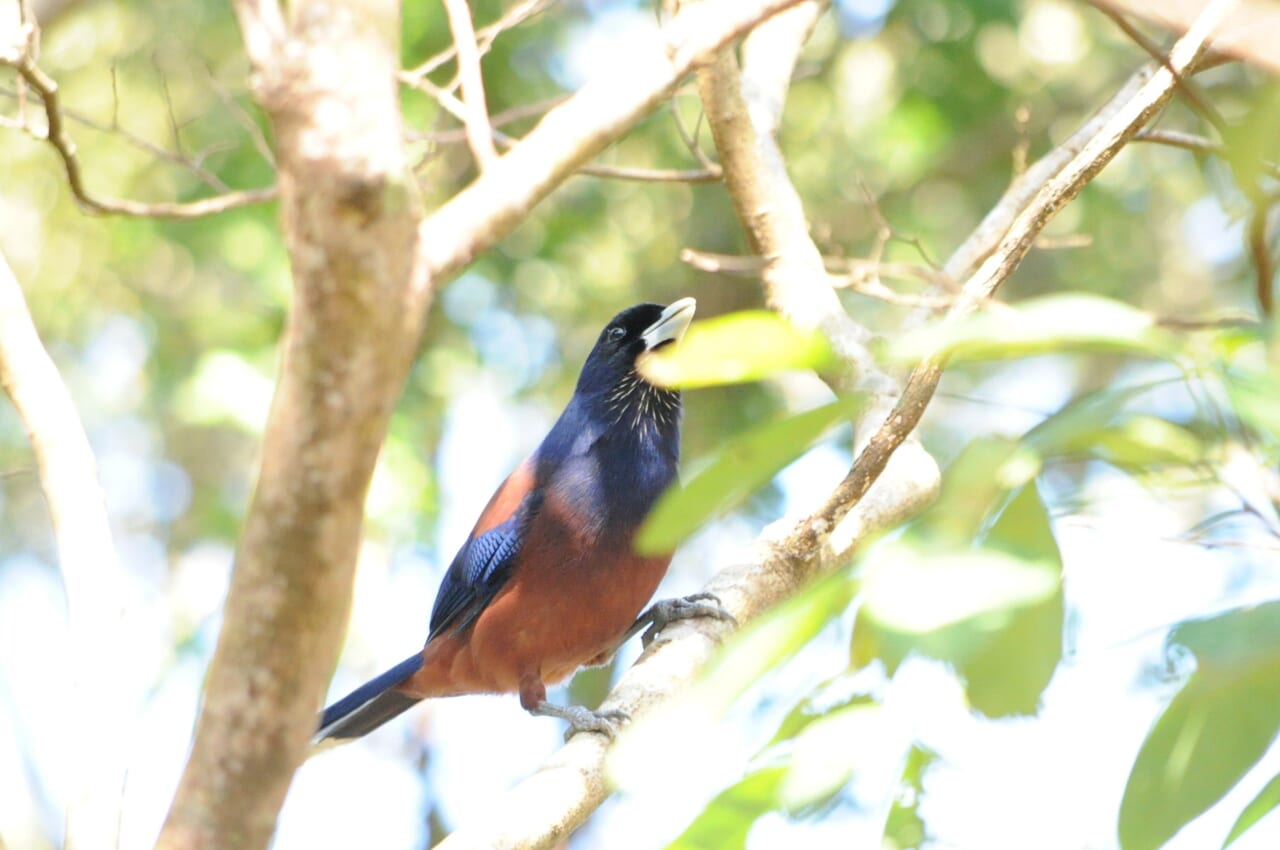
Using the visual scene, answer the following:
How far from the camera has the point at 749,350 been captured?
86 centimetres

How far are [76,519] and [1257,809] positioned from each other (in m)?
2.33

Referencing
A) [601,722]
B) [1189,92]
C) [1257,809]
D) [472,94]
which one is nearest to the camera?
[1257,809]

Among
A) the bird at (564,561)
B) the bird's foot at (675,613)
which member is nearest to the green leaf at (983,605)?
the bird's foot at (675,613)

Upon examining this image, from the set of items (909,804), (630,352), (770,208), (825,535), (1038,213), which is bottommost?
(909,804)

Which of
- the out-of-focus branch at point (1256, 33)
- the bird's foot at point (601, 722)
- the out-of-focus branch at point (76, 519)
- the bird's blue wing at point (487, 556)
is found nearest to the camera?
the out-of-focus branch at point (1256, 33)

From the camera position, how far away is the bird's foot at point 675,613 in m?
3.34

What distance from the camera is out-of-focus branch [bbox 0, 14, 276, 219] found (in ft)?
10.3

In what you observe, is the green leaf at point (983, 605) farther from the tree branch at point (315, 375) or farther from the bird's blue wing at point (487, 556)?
the bird's blue wing at point (487, 556)

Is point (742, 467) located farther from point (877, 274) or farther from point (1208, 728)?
point (877, 274)

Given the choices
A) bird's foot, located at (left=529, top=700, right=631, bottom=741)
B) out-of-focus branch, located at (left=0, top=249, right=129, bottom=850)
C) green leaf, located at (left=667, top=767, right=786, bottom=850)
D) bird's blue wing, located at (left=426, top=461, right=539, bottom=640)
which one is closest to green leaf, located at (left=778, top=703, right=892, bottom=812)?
green leaf, located at (left=667, top=767, right=786, bottom=850)

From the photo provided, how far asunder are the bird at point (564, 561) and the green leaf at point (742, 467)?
115 inches

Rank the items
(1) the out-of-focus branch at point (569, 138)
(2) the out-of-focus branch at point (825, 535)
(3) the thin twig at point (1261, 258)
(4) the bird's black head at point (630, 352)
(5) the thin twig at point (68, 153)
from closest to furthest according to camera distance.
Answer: (3) the thin twig at point (1261, 258)
(1) the out-of-focus branch at point (569, 138)
(2) the out-of-focus branch at point (825, 535)
(5) the thin twig at point (68, 153)
(4) the bird's black head at point (630, 352)

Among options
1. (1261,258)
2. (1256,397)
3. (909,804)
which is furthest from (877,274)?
(1256,397)

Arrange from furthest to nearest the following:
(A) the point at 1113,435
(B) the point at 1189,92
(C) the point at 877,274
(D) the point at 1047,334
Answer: (C) the point at 877,274 → (B) the point at 1189,92 → (A) the point at 1113,435 → (D) the point at 1047,334
